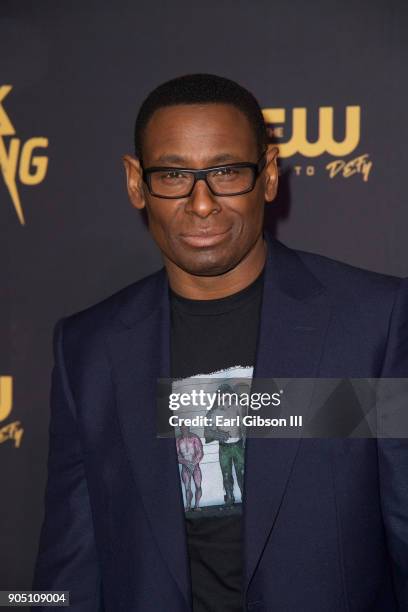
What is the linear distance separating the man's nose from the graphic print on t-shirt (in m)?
0.42

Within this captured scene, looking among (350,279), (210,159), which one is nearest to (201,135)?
(210,159)

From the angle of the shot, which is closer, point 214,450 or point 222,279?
point 214,450

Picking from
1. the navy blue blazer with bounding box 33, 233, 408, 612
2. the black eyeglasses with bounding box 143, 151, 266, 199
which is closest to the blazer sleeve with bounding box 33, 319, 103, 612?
the navy blue blazer with bounding box 33, 233, 408, 612

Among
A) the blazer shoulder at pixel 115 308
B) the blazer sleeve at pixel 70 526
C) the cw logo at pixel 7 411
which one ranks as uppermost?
the blazer shoulder at pixel 115 308

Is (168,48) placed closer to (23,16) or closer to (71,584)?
(23,16)

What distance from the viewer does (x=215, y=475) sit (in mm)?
1822

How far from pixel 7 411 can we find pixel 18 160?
1.00m

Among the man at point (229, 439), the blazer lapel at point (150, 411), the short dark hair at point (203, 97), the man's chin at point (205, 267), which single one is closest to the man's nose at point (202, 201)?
the man's chin at point (205, 267)

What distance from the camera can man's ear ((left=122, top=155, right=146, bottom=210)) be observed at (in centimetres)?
204

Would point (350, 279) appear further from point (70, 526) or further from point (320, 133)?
point (70, 526)

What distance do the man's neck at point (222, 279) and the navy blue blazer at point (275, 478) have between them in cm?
4

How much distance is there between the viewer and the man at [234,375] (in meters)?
1.79

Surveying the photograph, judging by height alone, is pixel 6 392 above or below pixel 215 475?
above

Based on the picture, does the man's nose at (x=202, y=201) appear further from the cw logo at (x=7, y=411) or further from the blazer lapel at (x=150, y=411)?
the cw logo at (x=7, y=411)
